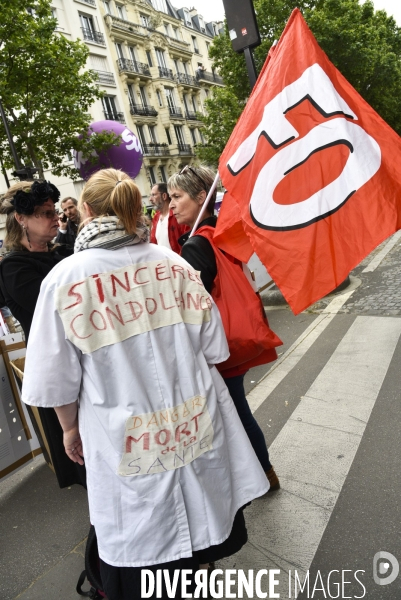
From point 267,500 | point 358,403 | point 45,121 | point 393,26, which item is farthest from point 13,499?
point 393,26

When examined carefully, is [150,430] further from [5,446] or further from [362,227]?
[5,446]

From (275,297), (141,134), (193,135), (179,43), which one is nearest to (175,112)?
(193,135)

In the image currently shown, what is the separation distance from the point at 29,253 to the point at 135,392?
1.29m

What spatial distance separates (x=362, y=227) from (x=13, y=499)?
3.02 meters

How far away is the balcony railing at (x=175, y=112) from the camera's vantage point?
3941cm

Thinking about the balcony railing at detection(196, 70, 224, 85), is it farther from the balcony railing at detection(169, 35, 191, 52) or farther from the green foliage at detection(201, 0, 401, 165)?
the green foliage at detection(201, 0, 401, 165)

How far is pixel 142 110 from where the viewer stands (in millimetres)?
35875

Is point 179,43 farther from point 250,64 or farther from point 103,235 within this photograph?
point 103,235

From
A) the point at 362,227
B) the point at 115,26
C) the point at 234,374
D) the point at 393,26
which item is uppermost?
the point at 115,26

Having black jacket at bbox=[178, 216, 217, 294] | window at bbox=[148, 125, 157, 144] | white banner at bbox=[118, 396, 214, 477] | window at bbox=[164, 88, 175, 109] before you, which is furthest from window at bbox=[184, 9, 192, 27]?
white banner at bbox=[118, 396, 214, 477]

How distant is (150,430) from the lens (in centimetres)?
168

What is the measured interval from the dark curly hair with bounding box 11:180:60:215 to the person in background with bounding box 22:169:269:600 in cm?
82

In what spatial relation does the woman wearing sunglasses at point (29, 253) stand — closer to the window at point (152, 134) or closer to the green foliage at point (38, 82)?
the green foliage at point (38, 82)

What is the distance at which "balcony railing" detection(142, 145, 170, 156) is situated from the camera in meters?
35.7
